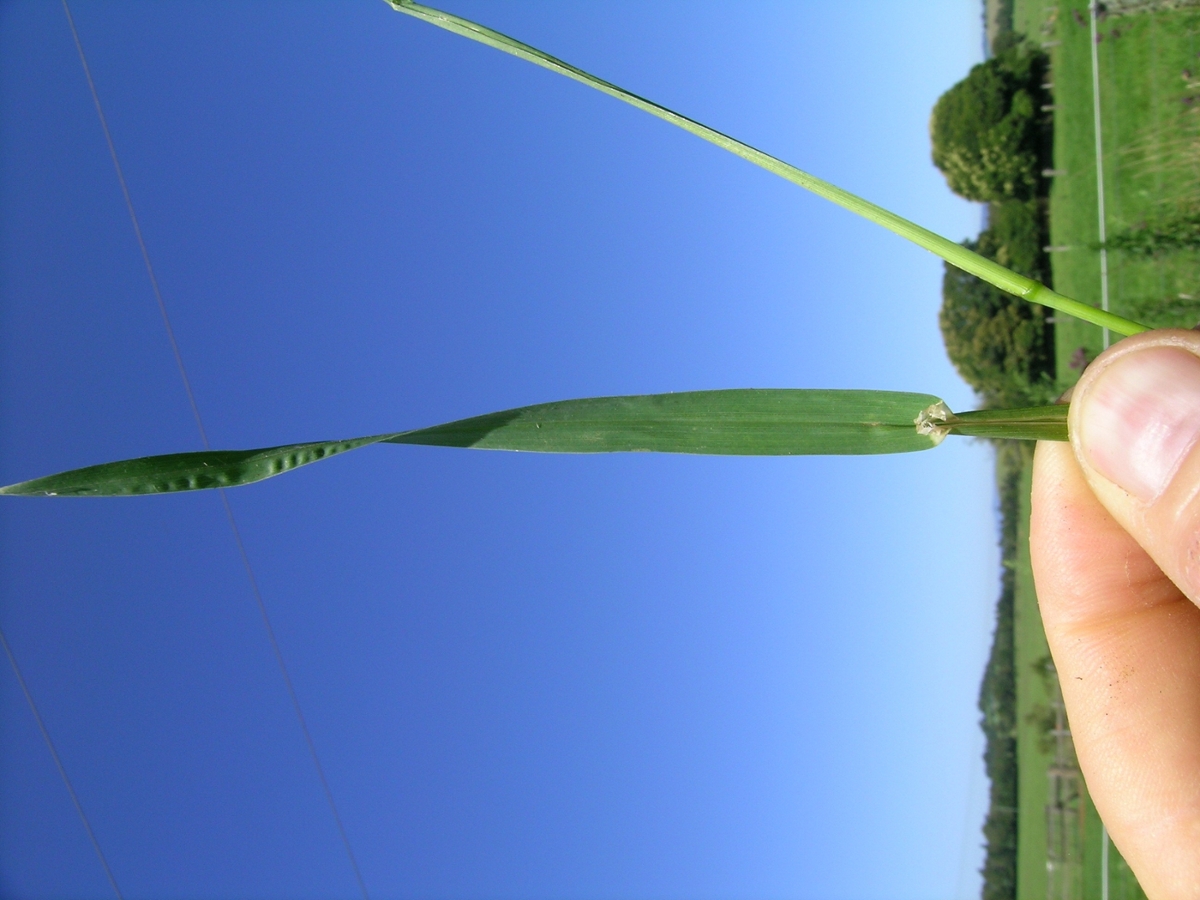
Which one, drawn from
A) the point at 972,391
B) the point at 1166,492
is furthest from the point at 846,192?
the point at 972,391

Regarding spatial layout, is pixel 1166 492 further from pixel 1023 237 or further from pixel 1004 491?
pixel 1004 491

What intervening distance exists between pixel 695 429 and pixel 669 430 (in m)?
0.06

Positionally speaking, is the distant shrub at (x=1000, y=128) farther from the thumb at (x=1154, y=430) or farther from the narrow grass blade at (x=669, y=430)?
the narrow grass blade at (x=669, y=430)

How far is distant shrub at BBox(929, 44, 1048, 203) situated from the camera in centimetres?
1911

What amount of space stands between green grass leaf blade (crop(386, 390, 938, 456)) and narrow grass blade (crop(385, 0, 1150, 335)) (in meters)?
0.29

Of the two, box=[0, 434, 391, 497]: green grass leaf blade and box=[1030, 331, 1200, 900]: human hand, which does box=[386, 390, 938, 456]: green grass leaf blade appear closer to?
box=[0, 434, 391, 497]: green grass leaf blade

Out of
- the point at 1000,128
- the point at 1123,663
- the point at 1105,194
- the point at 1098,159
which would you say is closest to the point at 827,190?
the point at 1123,663

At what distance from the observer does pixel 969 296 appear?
24.1 meters

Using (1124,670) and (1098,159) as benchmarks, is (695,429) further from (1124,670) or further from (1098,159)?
(1098,159)

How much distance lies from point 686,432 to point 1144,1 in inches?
654

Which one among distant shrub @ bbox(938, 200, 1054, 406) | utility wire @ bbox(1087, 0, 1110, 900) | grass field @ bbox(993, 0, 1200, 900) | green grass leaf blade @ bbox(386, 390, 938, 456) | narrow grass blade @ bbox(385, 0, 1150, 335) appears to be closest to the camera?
narrow grass blade @ bbox(385, 0, 1150, 335)

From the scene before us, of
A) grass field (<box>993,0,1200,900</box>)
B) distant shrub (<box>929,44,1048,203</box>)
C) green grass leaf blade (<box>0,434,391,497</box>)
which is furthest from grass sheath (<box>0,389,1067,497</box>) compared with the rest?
distant shrub (<box>929,44,1048,203</box>)

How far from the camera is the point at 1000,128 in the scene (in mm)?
19406

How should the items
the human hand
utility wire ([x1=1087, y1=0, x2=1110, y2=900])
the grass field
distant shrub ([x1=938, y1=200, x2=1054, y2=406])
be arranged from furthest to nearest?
distant shrub ([x1=938, y1=200, x2=1054, y2=406]), utility wire ([x1=1087, y1=0, x2=1110, y2=900]), the grass field, the human hand
